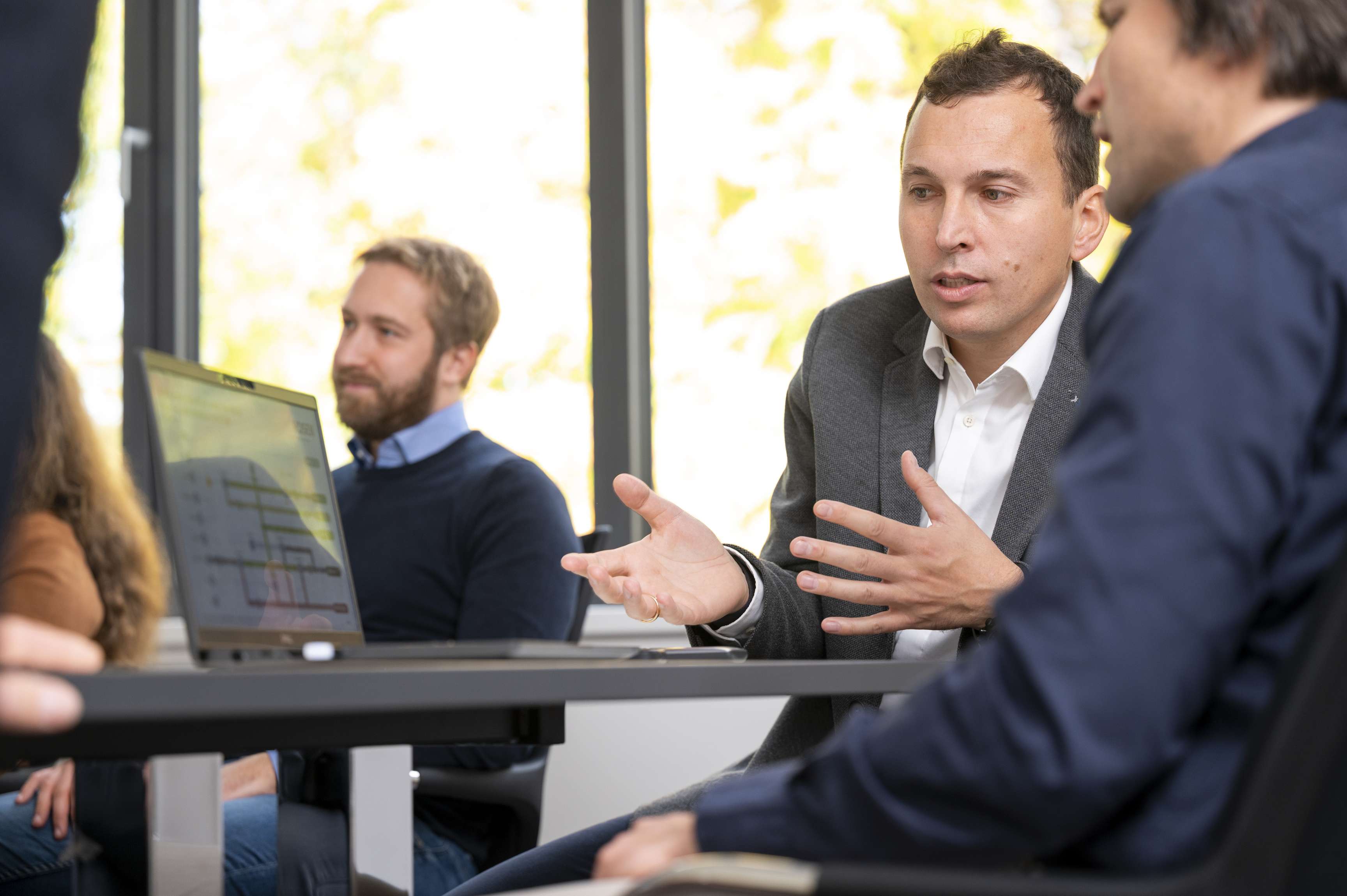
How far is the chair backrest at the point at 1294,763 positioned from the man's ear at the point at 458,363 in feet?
8.14

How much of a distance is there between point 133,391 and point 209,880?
2.70m

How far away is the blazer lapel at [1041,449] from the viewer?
1.64 m

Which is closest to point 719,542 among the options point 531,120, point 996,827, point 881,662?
point 881,662

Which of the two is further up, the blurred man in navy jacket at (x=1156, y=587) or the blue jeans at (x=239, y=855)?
the blurred man in navy jacket at (x=1156, y=587)

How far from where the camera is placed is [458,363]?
9.84 feet

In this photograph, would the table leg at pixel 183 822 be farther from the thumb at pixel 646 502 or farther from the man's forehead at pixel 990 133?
the man's forehead at pixel 990 133

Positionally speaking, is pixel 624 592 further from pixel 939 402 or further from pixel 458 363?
pixel 458 363

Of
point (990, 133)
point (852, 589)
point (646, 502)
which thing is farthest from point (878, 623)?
point (990, 133)

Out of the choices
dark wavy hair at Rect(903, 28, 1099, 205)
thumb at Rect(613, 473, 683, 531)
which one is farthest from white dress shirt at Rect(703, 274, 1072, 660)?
thumb at Rect(613, 473, 683, 531)

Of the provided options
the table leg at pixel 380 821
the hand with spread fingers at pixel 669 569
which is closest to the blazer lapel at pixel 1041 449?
the hand with spread fingers at pixel 669 569

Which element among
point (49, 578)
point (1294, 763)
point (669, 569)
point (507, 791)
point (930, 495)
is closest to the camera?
point (1294, 763)

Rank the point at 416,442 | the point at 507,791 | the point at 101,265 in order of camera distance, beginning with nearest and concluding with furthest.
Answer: the point at 507,791 → the point at 416,442 → the point at 101,265

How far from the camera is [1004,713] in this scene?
68 centimetres

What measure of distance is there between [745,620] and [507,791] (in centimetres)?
58
